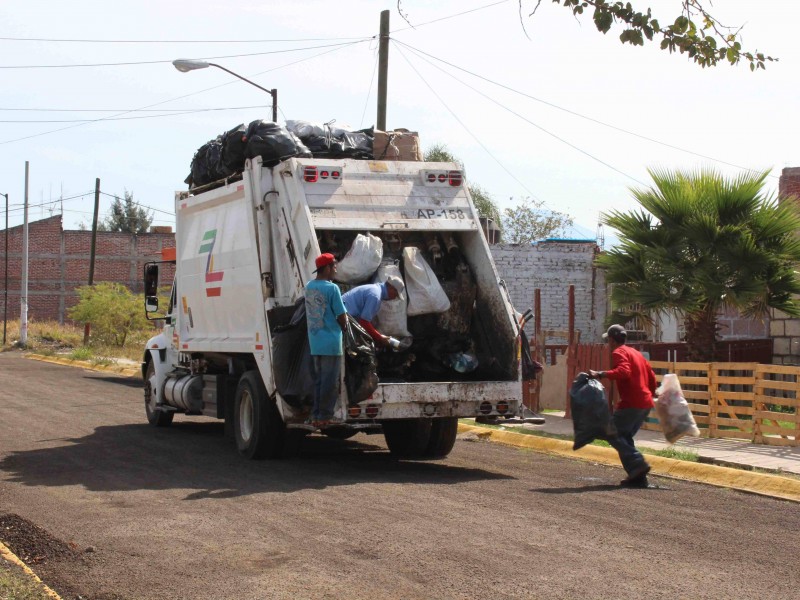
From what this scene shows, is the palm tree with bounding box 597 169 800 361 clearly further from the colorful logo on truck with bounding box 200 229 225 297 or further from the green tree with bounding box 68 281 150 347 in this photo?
the green tree with bounding box 68 281 150 347

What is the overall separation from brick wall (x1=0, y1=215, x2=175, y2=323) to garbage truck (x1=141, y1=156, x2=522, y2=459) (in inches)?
1935

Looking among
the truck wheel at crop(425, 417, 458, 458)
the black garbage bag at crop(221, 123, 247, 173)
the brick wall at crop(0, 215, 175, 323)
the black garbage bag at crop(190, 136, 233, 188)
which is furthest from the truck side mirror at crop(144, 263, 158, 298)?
the brick wall at crop(0, 215, 175, 323)

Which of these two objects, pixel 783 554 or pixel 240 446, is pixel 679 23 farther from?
pixel 240 446

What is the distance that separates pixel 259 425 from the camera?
1115cm

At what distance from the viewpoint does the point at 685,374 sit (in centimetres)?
1606

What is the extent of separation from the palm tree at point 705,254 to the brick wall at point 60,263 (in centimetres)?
4596

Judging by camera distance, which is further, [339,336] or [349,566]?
[339,336]

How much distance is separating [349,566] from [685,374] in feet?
34.7

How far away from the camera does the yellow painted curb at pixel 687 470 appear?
10.2 m

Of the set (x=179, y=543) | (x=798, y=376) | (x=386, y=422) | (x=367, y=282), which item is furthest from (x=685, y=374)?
(x=179, y=543)

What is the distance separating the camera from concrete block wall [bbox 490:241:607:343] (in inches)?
1203

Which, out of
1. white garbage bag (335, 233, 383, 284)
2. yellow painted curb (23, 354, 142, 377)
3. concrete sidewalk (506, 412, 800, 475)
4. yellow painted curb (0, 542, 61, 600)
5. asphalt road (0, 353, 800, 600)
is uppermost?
white garbage bag (335, 233, 383, 284)

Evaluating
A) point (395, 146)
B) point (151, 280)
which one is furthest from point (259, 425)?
point (151, 280)

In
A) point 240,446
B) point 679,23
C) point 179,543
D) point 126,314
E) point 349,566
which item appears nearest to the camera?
point 679,23
